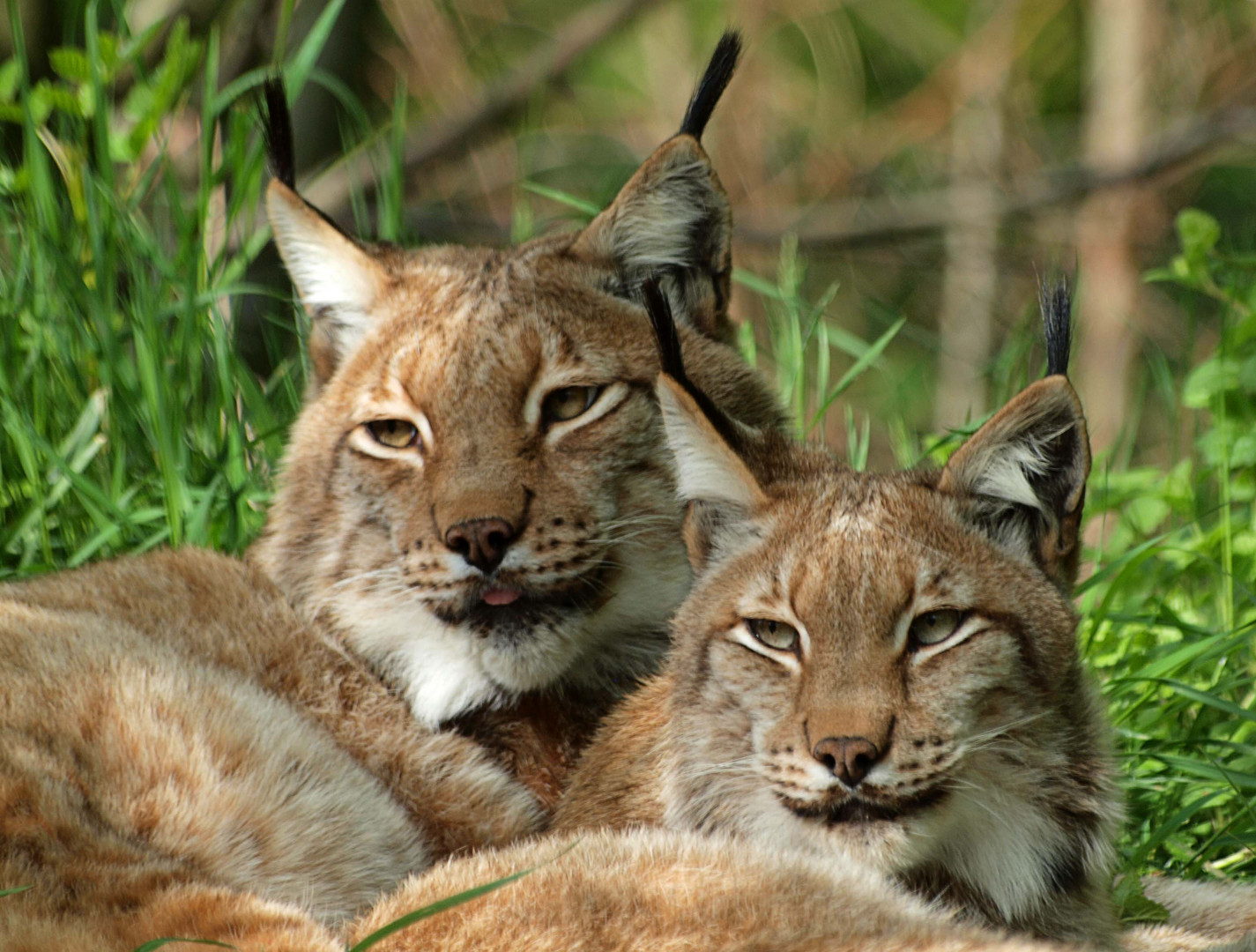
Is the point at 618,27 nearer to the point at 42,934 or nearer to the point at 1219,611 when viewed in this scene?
the point at 1219,611

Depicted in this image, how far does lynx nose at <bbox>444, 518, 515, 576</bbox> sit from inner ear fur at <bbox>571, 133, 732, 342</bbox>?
0.97 m

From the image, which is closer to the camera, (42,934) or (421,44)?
(42,934)

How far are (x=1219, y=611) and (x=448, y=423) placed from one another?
2605mm

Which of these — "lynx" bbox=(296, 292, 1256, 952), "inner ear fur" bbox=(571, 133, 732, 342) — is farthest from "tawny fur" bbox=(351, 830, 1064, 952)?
"inner ear fur" bbox=(571, 133, 732, 342)

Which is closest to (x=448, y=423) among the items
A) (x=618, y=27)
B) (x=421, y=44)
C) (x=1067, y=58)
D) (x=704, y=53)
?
(x=618, y=27)

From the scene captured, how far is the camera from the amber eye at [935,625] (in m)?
3.05

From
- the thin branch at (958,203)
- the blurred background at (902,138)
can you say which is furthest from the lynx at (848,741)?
the thin branch at (958,203)

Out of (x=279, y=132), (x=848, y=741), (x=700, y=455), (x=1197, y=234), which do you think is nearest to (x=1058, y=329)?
(x=700, y=455)

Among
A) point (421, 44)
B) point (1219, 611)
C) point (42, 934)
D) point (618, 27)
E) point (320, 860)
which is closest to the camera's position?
point (42, 934)

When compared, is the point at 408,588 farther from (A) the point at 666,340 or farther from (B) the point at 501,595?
(A) the point at 666,340

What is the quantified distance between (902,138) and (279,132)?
33.5ft

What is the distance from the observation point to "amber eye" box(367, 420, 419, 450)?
3.94 meters

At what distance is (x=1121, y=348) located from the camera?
12195 mm

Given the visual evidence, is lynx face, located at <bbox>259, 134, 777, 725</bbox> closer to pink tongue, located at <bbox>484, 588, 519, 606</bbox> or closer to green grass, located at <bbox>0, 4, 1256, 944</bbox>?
pink tongue, located at <bbox>484, 588, 519, 606</bbox>
